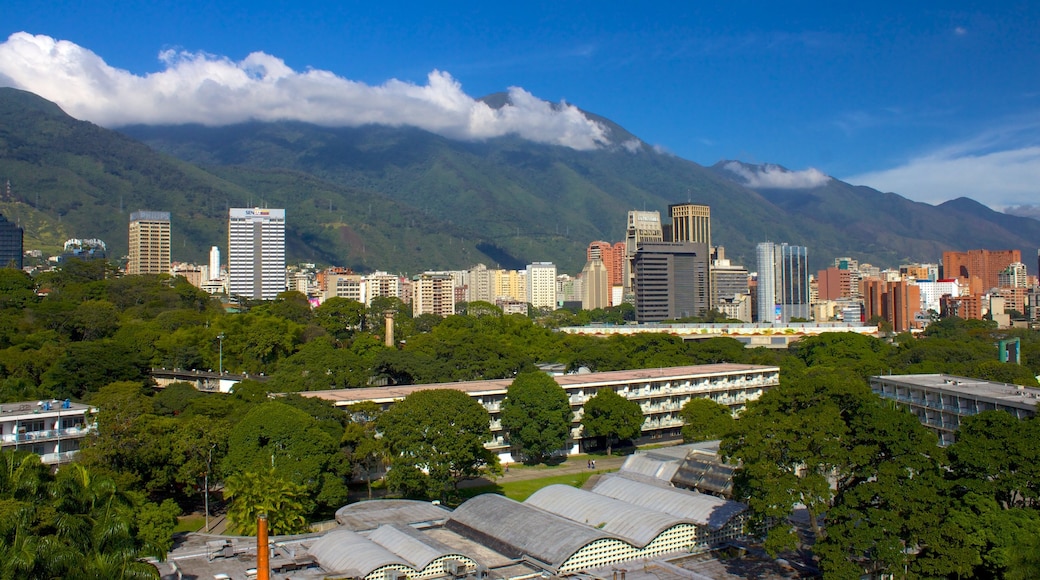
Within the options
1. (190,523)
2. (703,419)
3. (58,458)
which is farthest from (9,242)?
(703,419)

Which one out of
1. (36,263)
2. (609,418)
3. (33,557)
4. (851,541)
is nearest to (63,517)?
(33,557)

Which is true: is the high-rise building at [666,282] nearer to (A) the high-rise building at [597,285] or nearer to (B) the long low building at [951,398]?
(A) the high-rise building at [597,285]

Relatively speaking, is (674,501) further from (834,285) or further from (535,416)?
(834,285)

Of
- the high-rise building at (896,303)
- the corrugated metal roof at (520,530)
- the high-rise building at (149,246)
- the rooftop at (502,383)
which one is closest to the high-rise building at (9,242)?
the high-rise building at (149,246)

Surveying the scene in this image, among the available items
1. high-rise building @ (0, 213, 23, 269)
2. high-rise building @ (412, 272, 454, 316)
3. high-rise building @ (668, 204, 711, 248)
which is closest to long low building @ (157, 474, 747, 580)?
high-rise building @ (412, 272, 454, 316)

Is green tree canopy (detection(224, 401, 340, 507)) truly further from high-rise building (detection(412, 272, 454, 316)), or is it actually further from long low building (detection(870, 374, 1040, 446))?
high-rise building (detection(412, 272, 454, 316))

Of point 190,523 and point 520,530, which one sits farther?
point 190,523
